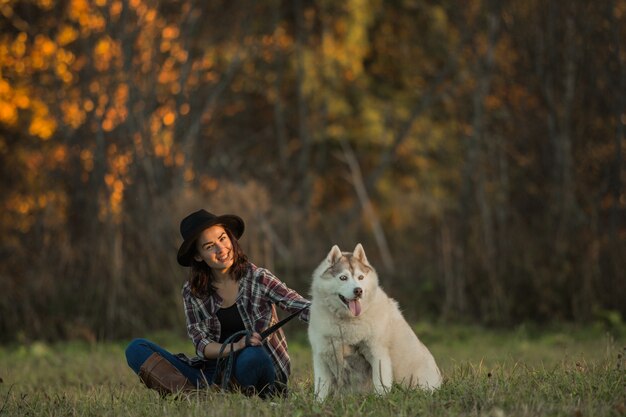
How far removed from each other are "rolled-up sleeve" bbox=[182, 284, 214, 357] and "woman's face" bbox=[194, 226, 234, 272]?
304 millimetres

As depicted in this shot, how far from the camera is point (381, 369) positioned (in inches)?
259

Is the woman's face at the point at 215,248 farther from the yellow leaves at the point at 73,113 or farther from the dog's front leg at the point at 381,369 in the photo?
the yellow leaves at the point at 73,113

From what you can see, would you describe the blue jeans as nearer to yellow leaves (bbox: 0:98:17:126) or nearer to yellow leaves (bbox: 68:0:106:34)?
yellow leaves (bbox: 68:0:106:34)

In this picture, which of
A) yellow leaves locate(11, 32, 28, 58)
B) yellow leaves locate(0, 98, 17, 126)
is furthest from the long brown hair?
yellow leaves locate(0, 98, 17, 126)

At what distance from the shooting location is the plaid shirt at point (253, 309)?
7246 mm

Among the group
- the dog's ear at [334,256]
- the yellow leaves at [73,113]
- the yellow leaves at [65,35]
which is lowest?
the dog's ear at [334,256]

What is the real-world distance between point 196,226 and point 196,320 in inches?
28.4

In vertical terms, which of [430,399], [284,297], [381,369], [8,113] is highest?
[8,113]

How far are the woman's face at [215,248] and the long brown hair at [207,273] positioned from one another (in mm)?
62

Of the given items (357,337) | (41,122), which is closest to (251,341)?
Result: (357,337)

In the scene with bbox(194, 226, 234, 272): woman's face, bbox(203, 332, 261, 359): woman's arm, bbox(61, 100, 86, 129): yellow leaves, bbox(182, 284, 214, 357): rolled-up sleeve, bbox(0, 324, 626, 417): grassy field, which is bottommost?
bbox(0, 324, 626, 417): grassy field

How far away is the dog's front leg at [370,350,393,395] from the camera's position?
6586 mm

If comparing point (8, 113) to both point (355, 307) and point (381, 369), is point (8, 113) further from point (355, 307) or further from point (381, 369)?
point (381, 369)

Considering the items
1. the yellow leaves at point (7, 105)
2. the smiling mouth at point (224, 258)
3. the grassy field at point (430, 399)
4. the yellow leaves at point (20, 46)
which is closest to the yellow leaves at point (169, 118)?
the yellow leaves at point (20, 46)
